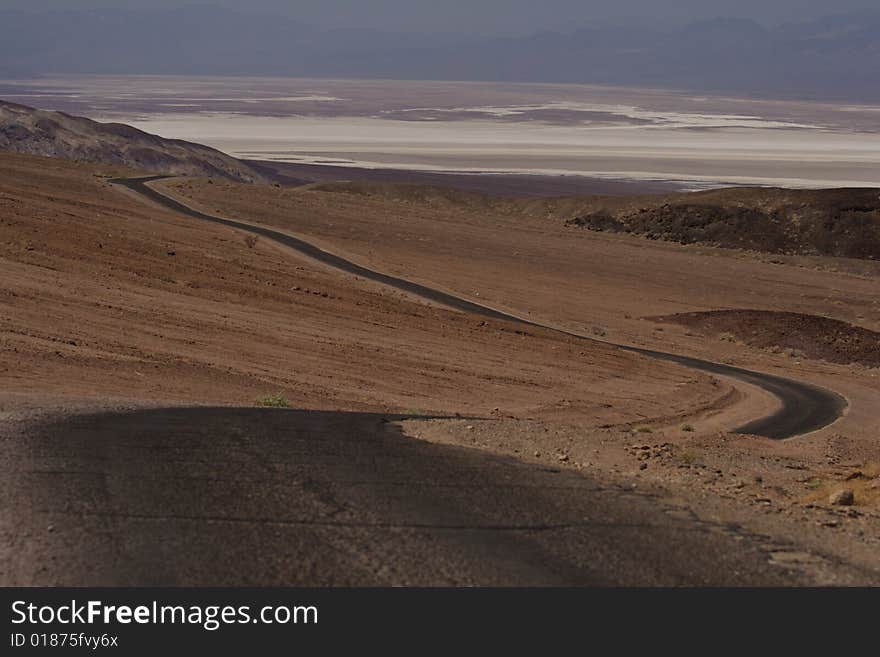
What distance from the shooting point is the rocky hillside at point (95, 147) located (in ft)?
316

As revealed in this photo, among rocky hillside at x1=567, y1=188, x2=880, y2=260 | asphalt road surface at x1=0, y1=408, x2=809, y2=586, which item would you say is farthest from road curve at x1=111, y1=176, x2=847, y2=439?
rocky hillside at x1=567, y1=188, x2=880, y2=260

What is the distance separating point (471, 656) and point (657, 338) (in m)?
30.2

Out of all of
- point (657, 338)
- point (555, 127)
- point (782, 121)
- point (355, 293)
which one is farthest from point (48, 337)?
point (782, 121)

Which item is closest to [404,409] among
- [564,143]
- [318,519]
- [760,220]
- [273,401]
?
[273,401]

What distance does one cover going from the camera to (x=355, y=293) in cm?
3497

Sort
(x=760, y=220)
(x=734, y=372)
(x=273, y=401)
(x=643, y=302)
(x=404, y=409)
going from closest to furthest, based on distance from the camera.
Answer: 1. (x=273, y=401)
2. (x=404, y=409)
3. (x=734, y=372)
4. (x=643, y=302)
5. (x=760, y=220)

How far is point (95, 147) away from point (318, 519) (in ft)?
315

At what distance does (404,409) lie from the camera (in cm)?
1938

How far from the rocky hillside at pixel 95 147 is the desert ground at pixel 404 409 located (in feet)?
147

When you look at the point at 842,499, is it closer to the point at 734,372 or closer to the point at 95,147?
the point at 734,372

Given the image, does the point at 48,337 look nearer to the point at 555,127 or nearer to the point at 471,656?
the point at 471,656

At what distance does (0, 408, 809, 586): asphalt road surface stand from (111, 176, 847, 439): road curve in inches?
546

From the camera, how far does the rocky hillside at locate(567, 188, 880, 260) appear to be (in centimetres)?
6241

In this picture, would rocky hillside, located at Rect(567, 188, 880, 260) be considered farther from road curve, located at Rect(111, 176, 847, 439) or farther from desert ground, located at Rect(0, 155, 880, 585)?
road curve, located at Rect(111, 176, 847, 439)
